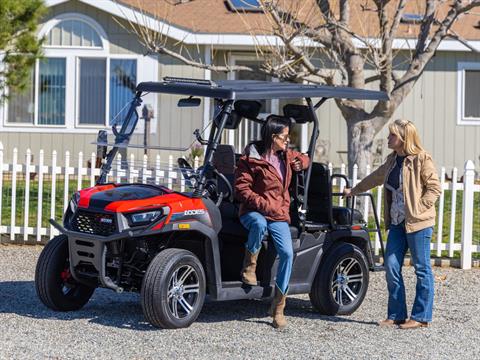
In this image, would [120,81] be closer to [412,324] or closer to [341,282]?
[341,282]

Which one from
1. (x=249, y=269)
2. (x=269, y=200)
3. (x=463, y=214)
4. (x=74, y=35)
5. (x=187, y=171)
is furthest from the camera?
(x=74, y=35)

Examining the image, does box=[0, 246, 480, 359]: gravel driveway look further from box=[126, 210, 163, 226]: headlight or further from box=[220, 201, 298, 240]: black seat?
box=[126, 210, 163, 226]: headlight

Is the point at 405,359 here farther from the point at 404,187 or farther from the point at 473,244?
the point at 473,244

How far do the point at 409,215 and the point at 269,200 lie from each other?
44.6 inches

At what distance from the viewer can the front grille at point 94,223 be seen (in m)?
8.51

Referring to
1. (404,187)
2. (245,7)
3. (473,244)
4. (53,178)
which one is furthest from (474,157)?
(404,187)

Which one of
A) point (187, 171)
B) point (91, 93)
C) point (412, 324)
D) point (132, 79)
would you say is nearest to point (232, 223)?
point (187, 171)

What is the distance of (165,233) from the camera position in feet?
28.6

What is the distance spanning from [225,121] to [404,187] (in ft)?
5.05

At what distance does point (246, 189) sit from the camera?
8.75 meters

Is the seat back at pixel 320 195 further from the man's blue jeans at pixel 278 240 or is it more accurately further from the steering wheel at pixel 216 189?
the steering wheel at pixel 216 189

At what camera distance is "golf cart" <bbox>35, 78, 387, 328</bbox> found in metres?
8.49

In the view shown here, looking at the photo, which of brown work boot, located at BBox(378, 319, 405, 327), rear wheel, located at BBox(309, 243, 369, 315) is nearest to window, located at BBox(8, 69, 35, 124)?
rear wheel, located at BBox(309, 243, 369, 315)

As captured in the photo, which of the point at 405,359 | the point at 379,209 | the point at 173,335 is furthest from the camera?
the point at 379,209
